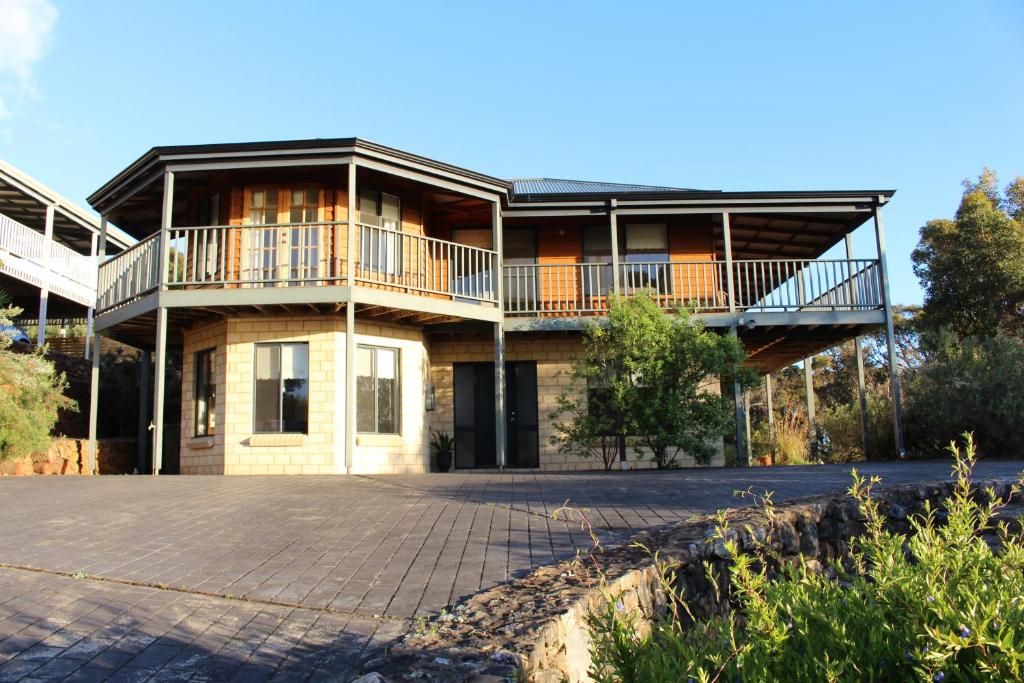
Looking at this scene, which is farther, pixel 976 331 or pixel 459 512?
pixel 976 331

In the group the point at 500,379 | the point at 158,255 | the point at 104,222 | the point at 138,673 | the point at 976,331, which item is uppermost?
the point at 104,222

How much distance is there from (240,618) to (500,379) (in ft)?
33.5

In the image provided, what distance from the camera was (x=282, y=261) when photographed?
14070 millimetres

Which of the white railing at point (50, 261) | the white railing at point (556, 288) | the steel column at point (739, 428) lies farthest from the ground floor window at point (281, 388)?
the white railing at point (50, 261)

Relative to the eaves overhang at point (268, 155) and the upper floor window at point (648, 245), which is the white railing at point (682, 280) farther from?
the eaves overhang at point (268, 155)

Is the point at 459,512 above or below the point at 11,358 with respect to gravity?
below

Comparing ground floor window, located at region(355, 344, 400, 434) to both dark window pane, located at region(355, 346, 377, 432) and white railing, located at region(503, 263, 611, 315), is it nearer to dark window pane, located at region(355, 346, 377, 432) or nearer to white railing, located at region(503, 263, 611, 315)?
dark window pane, located at region(355, 346, 377, 432)

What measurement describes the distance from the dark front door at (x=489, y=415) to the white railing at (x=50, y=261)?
1253 cm

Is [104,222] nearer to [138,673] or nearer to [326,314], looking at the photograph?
[326,314]

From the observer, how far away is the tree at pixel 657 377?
43.3 ft

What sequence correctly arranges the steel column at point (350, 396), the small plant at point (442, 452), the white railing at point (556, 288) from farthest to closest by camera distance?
the white railing at point (556, 288), the small plant at point (442, 452), the steel column at point (350, 396)

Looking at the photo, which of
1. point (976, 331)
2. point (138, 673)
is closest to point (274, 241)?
point (138, 673)

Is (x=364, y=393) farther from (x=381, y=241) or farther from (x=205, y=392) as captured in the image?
(x=205, y=392)

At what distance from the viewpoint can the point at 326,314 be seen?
1404 cm
